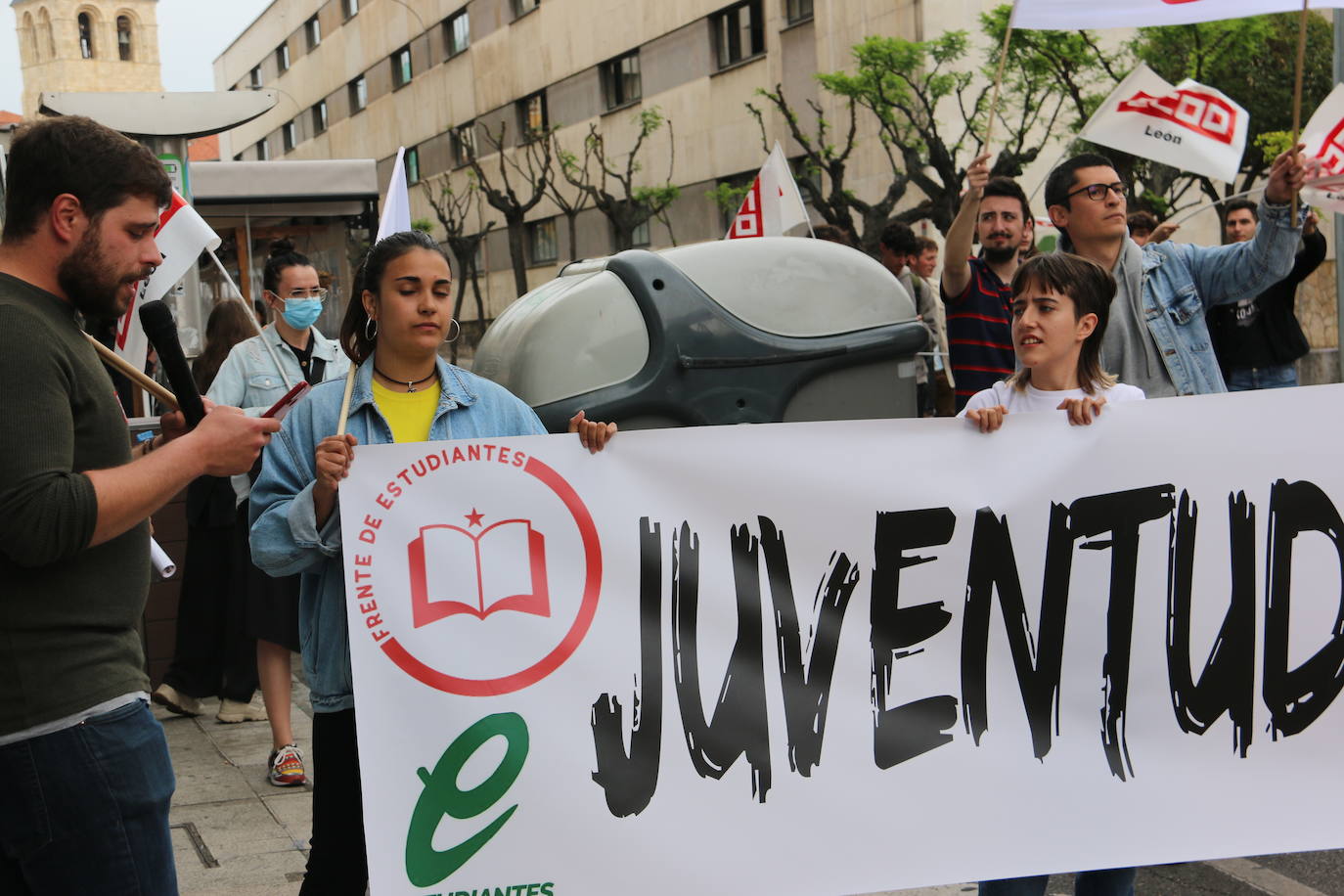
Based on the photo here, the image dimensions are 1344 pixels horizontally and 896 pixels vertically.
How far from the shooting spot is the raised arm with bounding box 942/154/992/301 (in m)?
4.56

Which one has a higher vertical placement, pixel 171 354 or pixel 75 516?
pixel 171 354

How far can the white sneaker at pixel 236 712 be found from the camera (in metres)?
6.27

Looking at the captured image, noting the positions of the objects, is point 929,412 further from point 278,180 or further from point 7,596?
point 7,596

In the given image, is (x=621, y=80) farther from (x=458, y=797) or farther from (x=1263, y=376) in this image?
(x=458, y=797)

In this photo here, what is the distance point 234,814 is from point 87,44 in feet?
345

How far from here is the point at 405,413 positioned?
319 centimetres

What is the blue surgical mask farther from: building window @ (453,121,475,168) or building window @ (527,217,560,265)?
building window @ (453,121,475,168)

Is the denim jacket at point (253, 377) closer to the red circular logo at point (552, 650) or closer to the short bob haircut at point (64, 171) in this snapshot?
the red circular logo at point (552, 650)

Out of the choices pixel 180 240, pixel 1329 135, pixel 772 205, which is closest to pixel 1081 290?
pixel 1329 135

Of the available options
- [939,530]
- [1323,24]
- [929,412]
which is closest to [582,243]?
[1323,24]

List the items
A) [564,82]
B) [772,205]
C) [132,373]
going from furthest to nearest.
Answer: [564,82] < [772,205] < [132,373]

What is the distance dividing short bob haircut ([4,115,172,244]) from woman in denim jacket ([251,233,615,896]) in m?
0.78

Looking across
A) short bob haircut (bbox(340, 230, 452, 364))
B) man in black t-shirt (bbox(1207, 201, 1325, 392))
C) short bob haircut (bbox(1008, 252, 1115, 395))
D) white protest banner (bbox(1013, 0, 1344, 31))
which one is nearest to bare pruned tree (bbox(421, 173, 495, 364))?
man in black t-shirt (bbox(1207, 201, 1325, 392))

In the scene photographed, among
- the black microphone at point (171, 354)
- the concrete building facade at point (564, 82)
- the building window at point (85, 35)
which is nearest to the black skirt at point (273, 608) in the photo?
the black microphone at point (171, 354)
